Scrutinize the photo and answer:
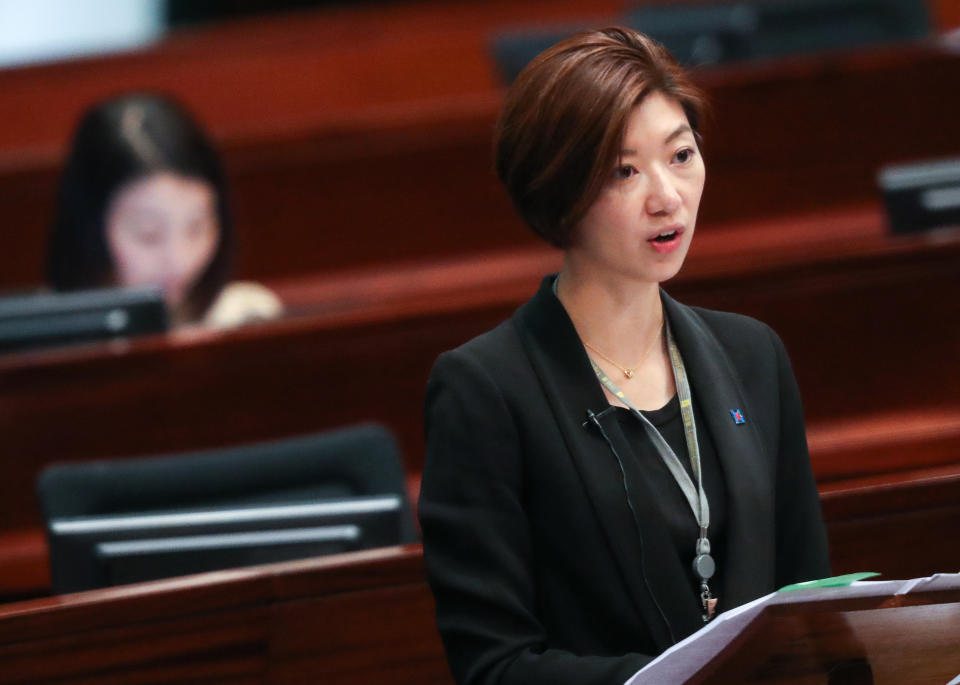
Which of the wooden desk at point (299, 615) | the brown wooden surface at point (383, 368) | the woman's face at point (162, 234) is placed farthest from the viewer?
the woman's face at point (162, 234)

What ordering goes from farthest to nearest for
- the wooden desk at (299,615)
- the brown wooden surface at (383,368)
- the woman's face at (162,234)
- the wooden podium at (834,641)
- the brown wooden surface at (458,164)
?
the brown wooden surface at (458,164) < the woman's face at (162,234) < the brown wooden surface at (383,368) < the wooden desk at (299,615) < the wooden podium at (834,641)

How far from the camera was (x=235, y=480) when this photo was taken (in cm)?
131

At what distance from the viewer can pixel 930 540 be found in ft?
3.13

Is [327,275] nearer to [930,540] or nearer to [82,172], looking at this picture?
[82,172]

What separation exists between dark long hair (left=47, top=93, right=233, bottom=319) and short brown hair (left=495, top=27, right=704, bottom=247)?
52.0 inches

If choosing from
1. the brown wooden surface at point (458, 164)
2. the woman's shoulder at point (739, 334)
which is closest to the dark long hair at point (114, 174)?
the brown wooden surface at point (458, 164)

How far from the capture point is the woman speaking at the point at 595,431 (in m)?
0.68

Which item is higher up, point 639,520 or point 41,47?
point 41,47

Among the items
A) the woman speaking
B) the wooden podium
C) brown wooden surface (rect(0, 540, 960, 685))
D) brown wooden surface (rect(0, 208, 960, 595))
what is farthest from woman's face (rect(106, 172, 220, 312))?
the wooden podium

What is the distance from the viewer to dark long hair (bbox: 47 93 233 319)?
195 cm

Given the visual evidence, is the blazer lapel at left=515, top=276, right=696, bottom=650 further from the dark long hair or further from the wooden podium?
the dark long hair

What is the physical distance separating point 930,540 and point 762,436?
27cm

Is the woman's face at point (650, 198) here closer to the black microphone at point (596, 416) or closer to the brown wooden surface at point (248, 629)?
the black microphone at point (596, 416)

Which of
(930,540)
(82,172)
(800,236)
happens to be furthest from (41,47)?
(930,540)
